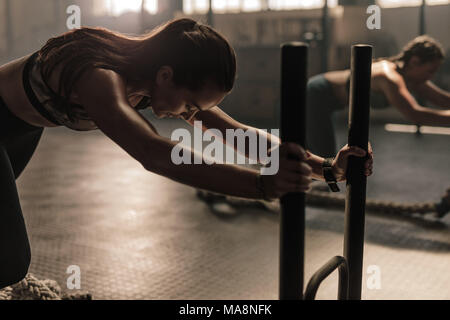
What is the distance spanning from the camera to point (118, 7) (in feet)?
31.4

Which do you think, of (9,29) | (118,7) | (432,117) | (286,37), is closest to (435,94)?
(432,117)

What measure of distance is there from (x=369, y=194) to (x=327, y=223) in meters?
0.69

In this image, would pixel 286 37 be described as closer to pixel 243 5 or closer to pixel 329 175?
pixel 243 5

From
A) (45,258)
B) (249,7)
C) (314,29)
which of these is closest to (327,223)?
(45,258)

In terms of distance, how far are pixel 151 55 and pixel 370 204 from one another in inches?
98.3

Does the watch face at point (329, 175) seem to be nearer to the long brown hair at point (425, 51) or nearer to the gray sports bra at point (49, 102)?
the gray sports bra at point (49, 102)

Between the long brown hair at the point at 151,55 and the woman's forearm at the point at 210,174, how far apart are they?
17cm

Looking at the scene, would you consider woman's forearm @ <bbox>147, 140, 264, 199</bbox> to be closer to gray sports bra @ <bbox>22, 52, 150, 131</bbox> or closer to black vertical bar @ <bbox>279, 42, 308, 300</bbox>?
black vertical bar @ <bbox>279, 42, 308, 300</bbox>

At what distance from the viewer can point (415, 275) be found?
2.49 metres

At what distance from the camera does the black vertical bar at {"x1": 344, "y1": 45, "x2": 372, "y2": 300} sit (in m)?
1.31

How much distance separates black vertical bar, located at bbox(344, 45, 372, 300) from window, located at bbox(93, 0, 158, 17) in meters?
7.51

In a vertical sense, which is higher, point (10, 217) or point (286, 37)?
point (286, 37)

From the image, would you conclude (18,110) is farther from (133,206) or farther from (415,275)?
(133,206)

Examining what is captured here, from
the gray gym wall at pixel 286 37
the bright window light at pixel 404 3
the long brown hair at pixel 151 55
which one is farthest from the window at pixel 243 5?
the long brown hair at pixel 151 55
